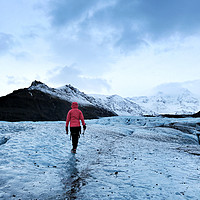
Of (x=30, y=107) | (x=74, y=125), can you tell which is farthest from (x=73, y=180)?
(x=30, y=107)

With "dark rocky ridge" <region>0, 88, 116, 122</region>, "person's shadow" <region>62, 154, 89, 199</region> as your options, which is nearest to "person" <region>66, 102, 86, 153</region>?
"person's shadow" <region>62, 154, 89, 199</region>

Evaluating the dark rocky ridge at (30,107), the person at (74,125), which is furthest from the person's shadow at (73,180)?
the dark rocky ridge at (30,107)

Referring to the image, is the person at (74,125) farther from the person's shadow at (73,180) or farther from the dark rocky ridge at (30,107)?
the dark rocky ridge at (30,107)

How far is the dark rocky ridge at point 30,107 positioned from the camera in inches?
2736

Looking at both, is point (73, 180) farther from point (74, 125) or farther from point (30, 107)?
point (30, 107)

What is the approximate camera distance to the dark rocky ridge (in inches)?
2736

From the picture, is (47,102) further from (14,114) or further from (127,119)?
(127,119)

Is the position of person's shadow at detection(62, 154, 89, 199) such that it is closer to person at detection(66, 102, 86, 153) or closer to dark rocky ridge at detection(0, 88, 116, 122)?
person at detection(66, 102, 86, 153)

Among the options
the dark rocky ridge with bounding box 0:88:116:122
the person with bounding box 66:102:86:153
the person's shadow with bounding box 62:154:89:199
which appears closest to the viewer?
the person's shadow with bounding box 62:154:89:199

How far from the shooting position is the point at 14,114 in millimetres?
69312

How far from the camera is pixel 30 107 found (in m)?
77.8

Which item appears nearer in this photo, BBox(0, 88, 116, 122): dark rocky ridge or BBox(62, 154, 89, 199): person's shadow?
BBox(62, 154, 89, 199): person's shadow

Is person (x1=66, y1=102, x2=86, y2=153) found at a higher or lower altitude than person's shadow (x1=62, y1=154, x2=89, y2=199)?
higher

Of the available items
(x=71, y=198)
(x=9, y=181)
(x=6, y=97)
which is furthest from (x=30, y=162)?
(x=6, y=97)
